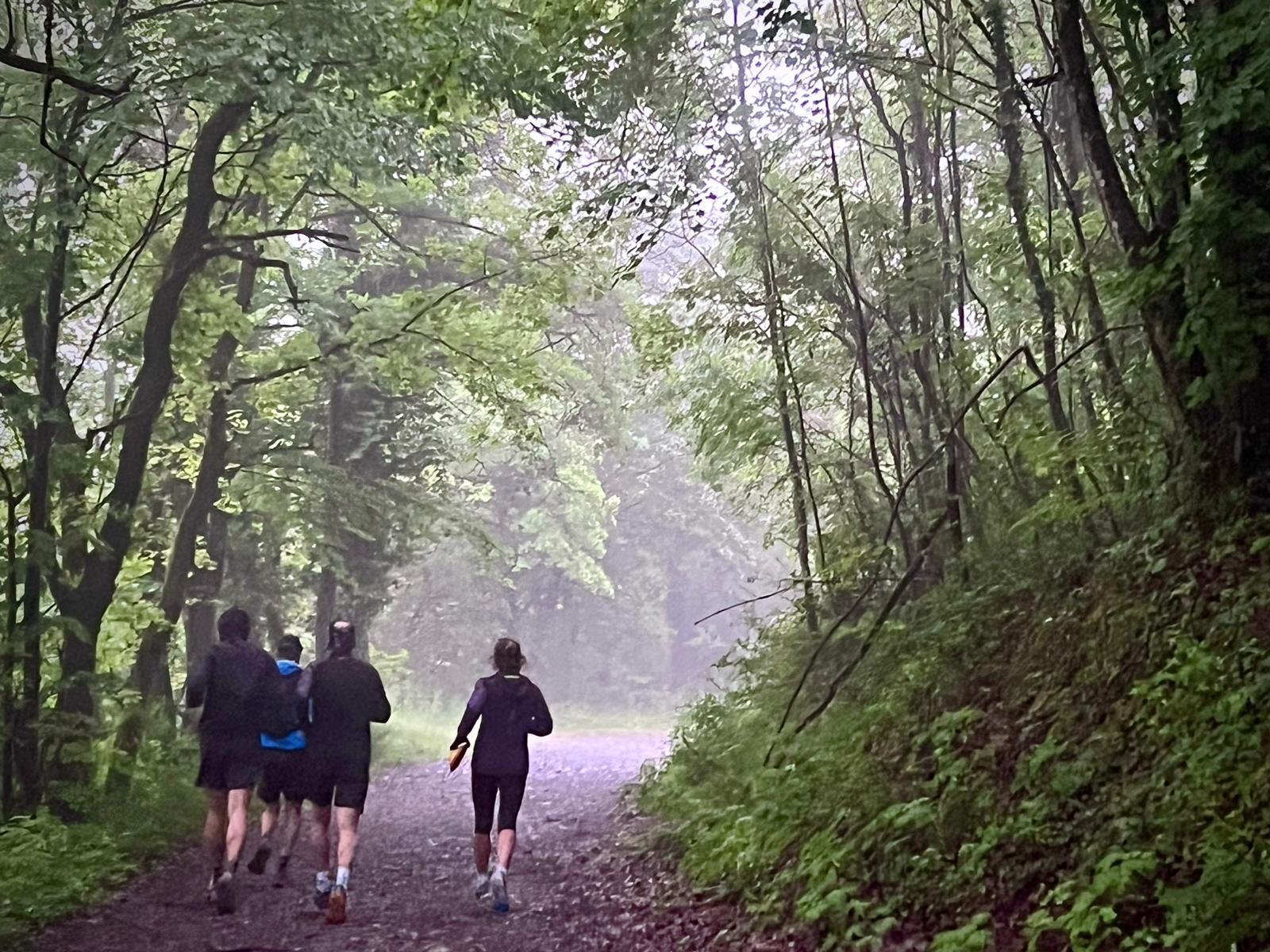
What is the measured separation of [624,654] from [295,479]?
38.1m

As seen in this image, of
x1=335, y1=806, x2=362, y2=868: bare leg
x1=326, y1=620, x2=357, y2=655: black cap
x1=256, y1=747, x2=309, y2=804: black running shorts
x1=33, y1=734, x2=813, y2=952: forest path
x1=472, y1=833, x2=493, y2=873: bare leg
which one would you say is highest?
x1=326, y1=620, x2=357, y2=655: black cap

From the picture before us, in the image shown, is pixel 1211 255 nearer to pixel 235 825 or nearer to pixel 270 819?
pixel 235 825

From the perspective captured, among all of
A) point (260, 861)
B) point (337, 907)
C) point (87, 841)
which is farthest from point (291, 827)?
point (337, 907)

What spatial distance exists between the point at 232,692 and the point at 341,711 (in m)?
0.78

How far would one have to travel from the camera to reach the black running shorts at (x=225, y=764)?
8.00 metres

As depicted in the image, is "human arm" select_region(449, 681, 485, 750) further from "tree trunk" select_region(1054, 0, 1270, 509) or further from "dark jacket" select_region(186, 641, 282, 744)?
"tree trunk" select_region(1054, 0, 1270, 509)

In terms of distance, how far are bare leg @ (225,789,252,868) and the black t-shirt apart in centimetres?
58

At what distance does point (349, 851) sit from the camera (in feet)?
25.6

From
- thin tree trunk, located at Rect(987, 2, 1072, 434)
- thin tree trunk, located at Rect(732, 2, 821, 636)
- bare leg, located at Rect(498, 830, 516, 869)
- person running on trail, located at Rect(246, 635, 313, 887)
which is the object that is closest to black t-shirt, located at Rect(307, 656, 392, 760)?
person running on trail, located at Rect(246, 635, 313, 887)

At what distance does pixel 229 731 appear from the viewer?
8.09 meters

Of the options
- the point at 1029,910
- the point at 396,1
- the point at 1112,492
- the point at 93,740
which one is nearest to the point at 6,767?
the point at 93,740

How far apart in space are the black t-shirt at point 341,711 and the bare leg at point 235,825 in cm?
58

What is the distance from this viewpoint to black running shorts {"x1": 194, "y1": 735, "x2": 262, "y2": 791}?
7996mm

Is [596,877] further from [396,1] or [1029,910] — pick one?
[396,1]
